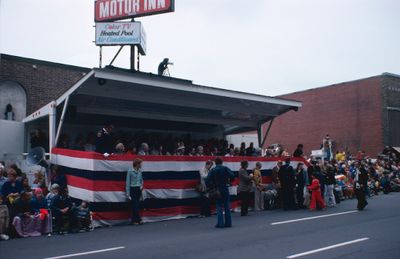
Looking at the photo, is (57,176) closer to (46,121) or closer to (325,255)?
(46,121)

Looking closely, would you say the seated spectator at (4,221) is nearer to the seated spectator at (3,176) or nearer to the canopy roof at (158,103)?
the seated spectator at (3,176)

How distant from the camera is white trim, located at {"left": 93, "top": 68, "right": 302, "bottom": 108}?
13633 millimetres

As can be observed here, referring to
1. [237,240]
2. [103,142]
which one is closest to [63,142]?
[103,142]

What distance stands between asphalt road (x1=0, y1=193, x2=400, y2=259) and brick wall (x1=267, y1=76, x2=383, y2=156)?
2897cm

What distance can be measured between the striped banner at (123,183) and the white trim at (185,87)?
8.04ft

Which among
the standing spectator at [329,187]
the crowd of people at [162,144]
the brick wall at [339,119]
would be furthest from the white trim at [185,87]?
the brick wall at [339,119]


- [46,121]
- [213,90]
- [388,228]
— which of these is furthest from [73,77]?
[388,228]

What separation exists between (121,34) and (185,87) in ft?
29.3

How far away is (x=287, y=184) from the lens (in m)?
16.7

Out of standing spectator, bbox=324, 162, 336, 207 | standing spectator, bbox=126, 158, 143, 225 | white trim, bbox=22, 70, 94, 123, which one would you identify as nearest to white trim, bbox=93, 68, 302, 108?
white trim, bbox=22, 70, 94, 123

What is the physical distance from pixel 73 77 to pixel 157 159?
17.1 m

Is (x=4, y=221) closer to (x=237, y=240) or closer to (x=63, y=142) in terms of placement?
(x=63, y=142)

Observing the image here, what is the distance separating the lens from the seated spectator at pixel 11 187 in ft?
39.9

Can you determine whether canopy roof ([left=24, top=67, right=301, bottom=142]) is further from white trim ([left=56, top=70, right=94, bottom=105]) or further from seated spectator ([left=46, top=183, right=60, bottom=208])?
seated spectator ([left=46, top=183, right=60, bottom=208])
